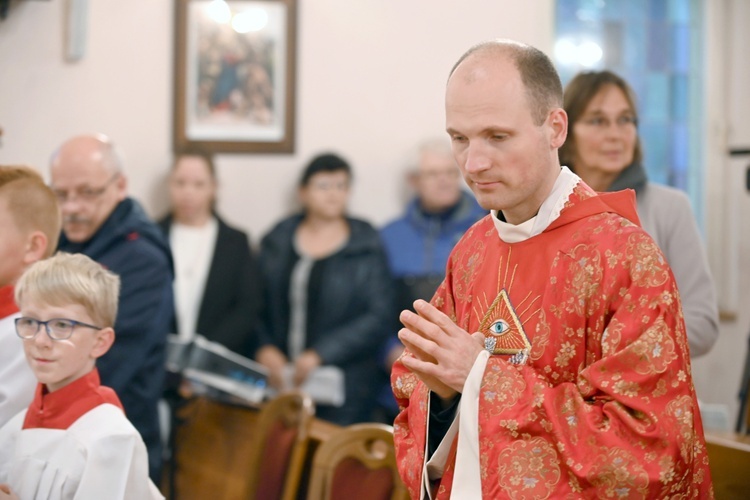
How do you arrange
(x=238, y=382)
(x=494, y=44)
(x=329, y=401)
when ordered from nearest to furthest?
1. (x=494, y=44)
2. (x=238, y=382)
3. (x=329, y=401)

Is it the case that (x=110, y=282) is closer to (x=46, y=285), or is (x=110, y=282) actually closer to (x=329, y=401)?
(x=46, y=285)

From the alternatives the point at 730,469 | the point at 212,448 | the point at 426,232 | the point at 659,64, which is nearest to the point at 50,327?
the point at 730,469

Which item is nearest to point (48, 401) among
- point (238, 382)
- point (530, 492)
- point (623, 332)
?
point (530, 492)

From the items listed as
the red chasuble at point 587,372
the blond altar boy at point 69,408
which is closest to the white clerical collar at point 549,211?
the red chasuble at point 587,372

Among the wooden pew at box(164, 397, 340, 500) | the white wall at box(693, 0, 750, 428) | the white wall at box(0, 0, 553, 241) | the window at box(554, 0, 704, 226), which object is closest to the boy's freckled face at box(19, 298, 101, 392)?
the wooden pew at box(164, 397, 340, 500)

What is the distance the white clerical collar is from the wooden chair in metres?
1.11

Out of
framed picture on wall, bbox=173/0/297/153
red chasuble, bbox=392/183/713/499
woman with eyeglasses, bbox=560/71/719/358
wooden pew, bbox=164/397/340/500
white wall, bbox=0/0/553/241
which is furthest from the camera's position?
framed picture on wall, bbox=173/0/297/153

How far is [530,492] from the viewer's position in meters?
1.79

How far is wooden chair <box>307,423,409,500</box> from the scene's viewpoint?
295cm

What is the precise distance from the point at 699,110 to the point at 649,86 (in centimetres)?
34

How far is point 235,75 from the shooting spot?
218 inches

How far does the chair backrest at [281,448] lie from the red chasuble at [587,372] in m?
1.50

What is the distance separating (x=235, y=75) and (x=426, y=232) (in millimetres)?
1296

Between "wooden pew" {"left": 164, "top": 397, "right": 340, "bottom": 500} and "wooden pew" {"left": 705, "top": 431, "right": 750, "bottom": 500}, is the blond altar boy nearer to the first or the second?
"wooden pew" {"left": 705, "top": 431, "right": 750, "bottom": 500}
